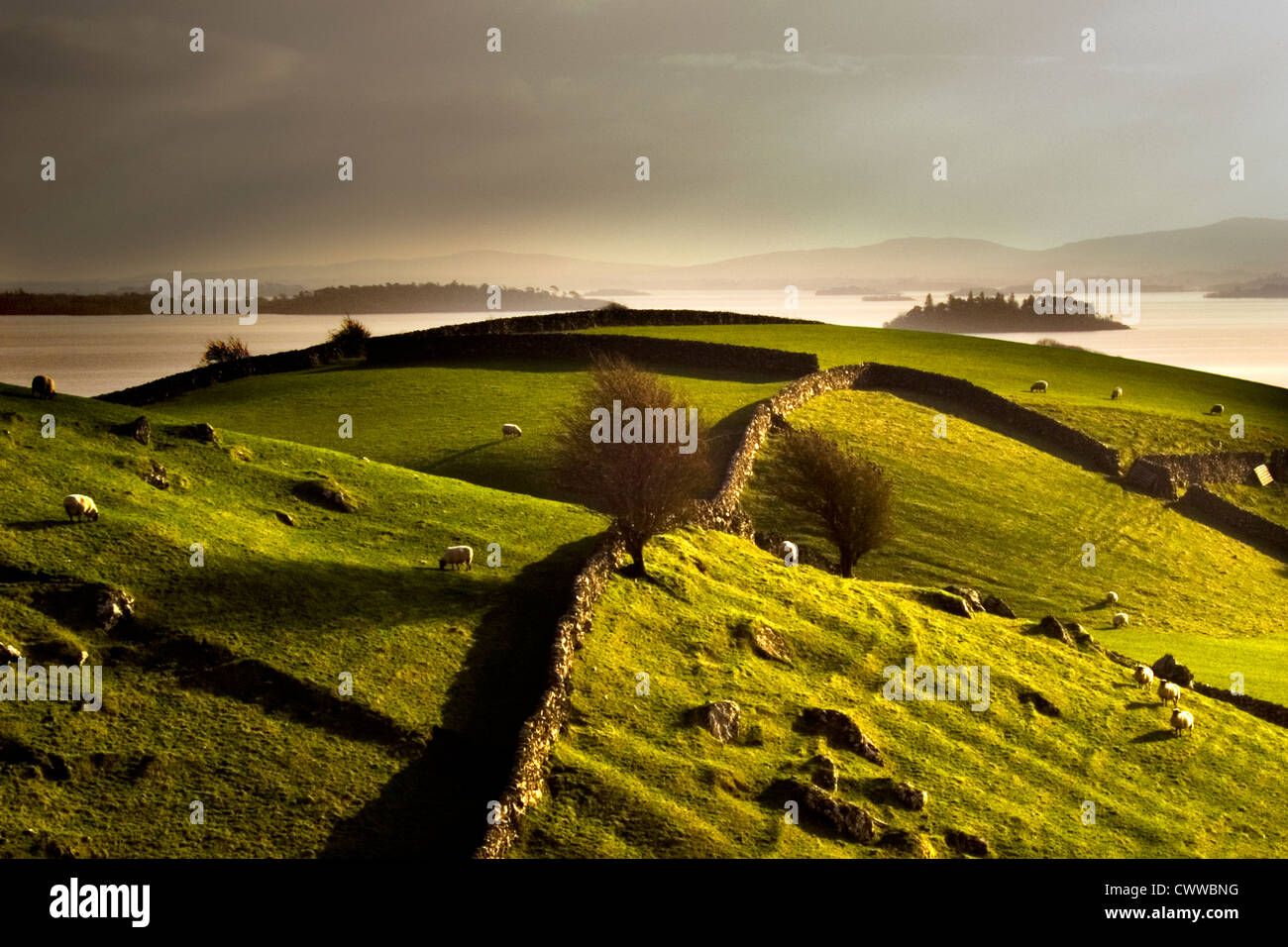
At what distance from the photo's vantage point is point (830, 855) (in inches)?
958

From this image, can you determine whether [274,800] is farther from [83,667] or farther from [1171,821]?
[1171,821]

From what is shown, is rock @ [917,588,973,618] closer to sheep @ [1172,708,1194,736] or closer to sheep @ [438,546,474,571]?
sheep @ [1172,708,1194,736]

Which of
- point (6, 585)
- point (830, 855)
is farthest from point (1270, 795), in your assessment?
point (6, 585)

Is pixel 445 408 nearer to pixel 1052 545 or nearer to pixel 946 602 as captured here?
pixel 1052 545

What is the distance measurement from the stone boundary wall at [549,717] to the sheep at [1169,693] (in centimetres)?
1675

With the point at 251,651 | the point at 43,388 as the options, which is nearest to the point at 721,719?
the point at 251,651

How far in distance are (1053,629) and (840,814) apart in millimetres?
17300

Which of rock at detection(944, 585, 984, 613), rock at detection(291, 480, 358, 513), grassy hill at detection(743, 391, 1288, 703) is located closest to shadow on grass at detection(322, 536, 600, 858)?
rock at detection(291, 480, 358, 513)

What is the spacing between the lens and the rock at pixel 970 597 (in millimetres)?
40688

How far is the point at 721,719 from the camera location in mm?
27859

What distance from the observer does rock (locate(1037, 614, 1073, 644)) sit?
39.5m

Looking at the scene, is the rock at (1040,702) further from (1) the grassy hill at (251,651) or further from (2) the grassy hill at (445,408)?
(2) the grassy hill at (445,408)

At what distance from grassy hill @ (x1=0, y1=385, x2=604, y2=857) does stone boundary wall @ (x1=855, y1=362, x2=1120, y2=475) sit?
37369mm
